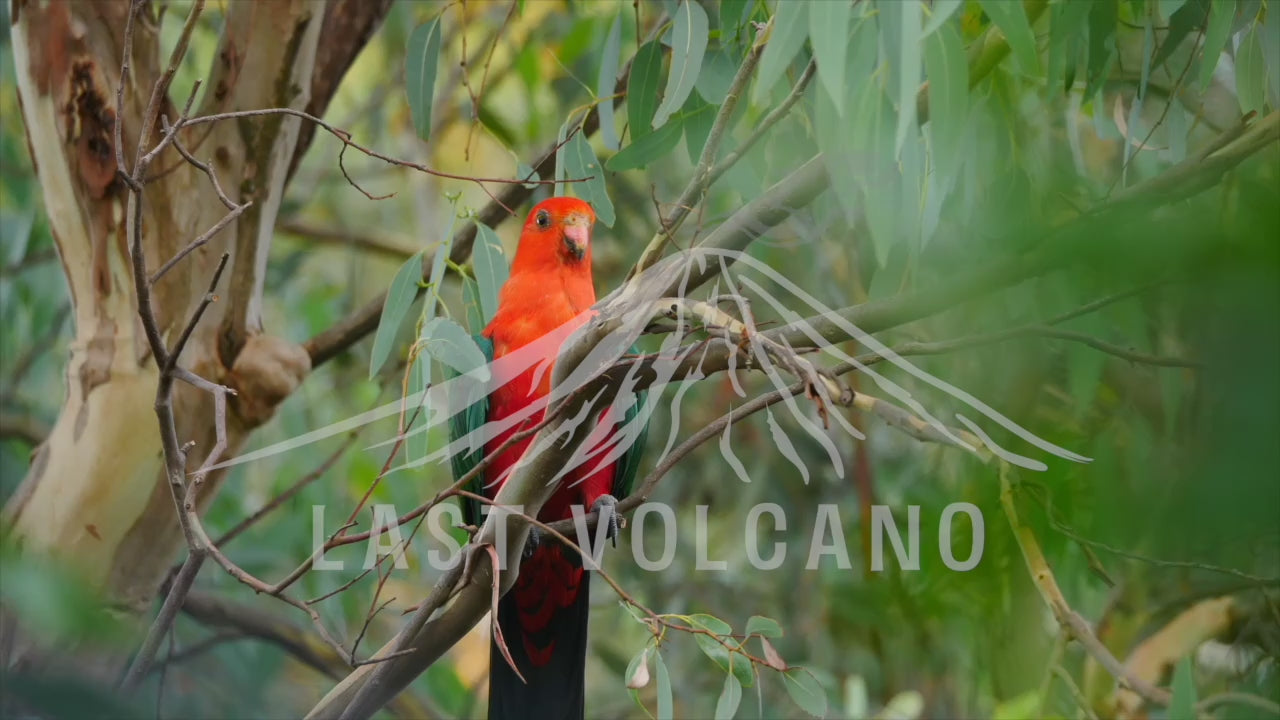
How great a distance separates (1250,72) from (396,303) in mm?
1252

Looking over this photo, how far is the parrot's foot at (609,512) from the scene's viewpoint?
1.88m

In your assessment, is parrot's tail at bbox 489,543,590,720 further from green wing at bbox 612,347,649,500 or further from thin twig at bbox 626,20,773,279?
thin twig at bbox 626,20,773,279

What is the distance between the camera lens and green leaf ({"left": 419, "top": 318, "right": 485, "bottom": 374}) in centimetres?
165

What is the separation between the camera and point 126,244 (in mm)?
2094

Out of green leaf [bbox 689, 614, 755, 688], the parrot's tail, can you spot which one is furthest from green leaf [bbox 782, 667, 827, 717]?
the parrot's tail

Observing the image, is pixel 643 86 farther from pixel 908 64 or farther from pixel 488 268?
pixel 908 64

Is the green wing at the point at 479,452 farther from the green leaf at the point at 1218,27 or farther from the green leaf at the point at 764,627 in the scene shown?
the green leaf at the point at 1218,27

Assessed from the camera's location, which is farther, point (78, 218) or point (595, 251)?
point (595, 251)

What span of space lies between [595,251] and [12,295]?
5.61ft

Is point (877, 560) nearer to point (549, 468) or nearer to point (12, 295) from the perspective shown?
point (549, 468)

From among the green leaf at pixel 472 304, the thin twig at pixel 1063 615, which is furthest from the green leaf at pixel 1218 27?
the green leaf at pixel 472 304

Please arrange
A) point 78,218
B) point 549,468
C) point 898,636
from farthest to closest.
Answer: point 898,636, point 78,218, point 549,468

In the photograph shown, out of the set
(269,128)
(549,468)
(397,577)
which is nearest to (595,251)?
(397,577)

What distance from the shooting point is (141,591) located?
7.18 feet
